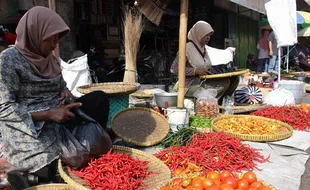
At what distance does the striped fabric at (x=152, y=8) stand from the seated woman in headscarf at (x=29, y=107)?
3.62 metres

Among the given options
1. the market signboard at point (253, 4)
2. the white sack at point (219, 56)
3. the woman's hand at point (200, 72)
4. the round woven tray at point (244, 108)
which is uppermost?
the market signboard at point (253, 4)

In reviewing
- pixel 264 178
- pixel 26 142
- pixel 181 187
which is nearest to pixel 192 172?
pixel 181 187

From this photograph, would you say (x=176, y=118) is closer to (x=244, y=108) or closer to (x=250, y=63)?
(x=244, y=108)

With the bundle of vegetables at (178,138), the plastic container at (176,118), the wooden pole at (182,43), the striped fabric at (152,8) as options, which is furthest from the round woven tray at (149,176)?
the striped fabric at (152,8)

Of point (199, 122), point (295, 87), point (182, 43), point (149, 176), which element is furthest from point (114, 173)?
point (295, 87)

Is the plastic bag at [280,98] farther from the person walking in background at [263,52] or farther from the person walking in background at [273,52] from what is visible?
the person walking in background at [263,52]

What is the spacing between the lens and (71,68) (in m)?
4.41

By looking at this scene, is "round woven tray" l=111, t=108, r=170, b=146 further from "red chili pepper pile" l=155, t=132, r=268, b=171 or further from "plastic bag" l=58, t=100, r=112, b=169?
"plastic bag" l=58, t=100, r=112, b=169

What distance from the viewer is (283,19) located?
5672 mm

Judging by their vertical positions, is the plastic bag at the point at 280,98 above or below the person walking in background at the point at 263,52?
below

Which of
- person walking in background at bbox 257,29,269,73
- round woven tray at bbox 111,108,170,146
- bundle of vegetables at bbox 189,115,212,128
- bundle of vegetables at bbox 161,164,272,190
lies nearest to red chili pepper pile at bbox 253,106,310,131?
bundle of vegetables at bbox 189,115,212,128

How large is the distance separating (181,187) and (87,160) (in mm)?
705

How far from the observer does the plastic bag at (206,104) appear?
161 inches

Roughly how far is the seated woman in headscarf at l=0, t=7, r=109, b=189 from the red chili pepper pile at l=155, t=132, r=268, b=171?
102 centimetres
